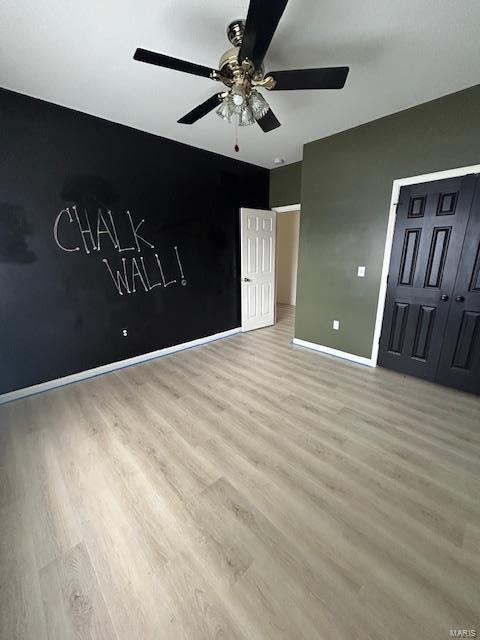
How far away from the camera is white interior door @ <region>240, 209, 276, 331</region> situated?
3.97 meters

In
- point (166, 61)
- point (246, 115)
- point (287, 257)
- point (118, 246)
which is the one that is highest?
point (166, 61)

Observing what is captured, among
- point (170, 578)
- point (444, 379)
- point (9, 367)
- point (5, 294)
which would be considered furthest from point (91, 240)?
point (444, 379)

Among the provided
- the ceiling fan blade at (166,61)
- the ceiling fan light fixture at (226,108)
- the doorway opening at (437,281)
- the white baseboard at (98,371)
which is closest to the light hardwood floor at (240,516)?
the white baseboard at (98,371)

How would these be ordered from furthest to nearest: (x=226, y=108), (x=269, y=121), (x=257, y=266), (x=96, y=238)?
(x=257, y=266) < (x=96, y=238) < (x=269, y=121) < (x=226, y=108)

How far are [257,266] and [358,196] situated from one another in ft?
5.97

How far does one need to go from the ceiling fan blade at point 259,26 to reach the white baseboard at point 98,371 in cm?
294

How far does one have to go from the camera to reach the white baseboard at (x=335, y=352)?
305 centimetres

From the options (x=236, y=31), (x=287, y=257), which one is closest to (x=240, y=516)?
(x=236, y=31)

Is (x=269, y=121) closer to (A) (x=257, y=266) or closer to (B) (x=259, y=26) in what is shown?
(B) (x=259, y=26)

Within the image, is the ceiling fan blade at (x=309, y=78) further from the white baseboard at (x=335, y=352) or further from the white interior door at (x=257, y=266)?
the white baseboard at (x=335, y=352)

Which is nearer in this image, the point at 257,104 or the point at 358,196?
the point at 257,104

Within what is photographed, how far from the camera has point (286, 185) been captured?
3992mm

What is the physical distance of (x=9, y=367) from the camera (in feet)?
7.75

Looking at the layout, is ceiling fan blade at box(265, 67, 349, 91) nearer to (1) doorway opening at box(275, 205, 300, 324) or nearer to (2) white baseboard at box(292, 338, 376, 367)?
(2) white baseboard at box(292, 338, 376, 367)
